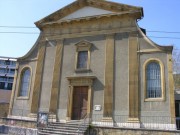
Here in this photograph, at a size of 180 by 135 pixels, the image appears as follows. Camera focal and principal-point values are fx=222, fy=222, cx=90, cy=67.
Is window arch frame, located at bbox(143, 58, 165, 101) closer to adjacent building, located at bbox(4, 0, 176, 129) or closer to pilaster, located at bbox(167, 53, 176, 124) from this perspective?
adjacent building, located at bbox(4, 0, 176, 129)

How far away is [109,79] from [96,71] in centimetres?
135

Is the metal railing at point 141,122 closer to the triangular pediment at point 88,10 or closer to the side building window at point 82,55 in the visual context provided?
the side building window at point 82,55

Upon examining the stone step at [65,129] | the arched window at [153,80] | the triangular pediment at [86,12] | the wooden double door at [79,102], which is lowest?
the stone step at [65,129]

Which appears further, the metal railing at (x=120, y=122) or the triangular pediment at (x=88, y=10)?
the triangular pediment at (x=88, y=10)

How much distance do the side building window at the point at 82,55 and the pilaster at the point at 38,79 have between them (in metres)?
3.45

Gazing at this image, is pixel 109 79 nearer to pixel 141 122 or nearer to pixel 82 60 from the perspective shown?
pixel 82 60

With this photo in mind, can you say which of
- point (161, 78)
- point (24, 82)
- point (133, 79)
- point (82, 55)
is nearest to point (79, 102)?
point (82, 55)

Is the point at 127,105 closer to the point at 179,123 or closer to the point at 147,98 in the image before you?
the point at 147,98

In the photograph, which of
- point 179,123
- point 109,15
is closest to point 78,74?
point 109,15

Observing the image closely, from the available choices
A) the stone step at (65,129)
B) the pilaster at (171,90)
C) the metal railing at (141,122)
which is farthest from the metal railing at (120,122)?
the pilaster at (171,90)

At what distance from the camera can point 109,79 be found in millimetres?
16922

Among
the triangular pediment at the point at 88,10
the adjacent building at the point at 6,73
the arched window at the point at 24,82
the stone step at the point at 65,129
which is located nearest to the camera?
the stone step at the point at 65,129

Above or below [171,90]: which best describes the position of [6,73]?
above

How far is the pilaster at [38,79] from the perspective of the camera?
740 inches
